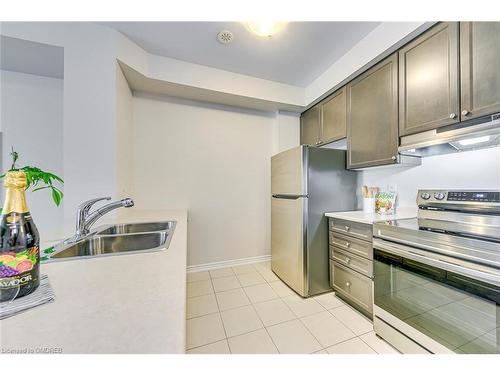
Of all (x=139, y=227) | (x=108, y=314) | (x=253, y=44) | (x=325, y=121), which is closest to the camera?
(x=108, y=314)

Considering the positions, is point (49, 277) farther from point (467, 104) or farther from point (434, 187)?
point (434, 187)

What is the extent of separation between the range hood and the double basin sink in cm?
184

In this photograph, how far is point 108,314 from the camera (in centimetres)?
44

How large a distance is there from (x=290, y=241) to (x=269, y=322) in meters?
0.80

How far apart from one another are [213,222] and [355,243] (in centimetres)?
172

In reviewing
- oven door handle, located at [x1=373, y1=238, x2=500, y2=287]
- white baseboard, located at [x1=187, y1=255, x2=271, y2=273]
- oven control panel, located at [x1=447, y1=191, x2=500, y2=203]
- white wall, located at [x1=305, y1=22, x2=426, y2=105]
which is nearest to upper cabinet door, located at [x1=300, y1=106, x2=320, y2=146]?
white wall, located at [x1=305, y1=22, x2=426, y2=105]

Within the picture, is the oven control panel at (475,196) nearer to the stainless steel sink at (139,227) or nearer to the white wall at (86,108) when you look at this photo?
the stainless steel sink at (139,227)

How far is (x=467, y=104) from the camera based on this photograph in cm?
123

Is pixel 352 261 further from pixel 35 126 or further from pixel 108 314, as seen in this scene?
pixel 35 126

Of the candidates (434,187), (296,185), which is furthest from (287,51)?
(434,187)

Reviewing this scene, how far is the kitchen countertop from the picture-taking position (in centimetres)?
36

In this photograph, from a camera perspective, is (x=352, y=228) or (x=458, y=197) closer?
(x=458, y=197)

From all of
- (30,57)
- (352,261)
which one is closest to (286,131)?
(352,261)

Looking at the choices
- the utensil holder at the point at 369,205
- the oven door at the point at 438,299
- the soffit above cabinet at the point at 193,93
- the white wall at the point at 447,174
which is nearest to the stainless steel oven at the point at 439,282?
the oven door at the point at 438,299
